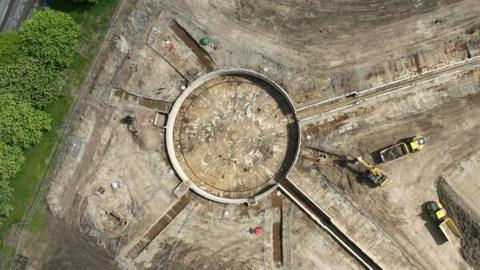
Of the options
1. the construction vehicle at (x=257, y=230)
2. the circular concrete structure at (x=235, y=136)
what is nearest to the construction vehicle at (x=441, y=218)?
the circular concrete structure at (x=235, y=136)

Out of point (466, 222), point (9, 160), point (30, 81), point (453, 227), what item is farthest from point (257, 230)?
point (30, 81)

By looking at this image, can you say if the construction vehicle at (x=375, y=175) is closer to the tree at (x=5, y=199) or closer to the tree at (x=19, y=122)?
the tree at (x=19, y=122)

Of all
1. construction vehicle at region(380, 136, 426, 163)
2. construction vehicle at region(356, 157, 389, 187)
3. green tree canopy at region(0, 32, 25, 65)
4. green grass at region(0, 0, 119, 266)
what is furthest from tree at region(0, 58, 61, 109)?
construction vehicle at region(380, 136, 426, 163)

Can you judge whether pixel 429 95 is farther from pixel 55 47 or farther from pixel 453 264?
pixel 55 47

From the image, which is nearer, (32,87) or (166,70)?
(32,87)

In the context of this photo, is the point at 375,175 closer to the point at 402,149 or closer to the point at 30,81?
the point at 402,149

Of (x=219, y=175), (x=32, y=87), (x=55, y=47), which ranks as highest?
(x=55, y=47)

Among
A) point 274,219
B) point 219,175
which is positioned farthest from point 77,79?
point 274,219
